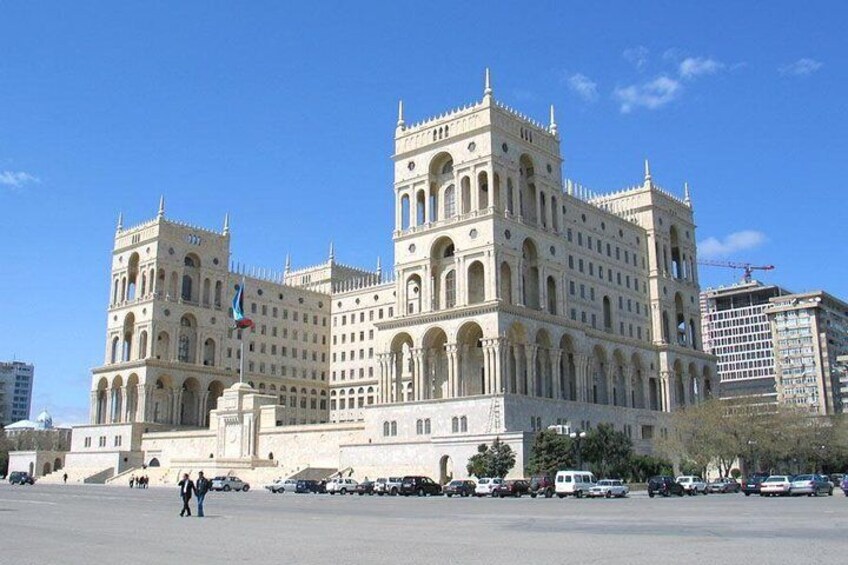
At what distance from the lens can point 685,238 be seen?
334ft

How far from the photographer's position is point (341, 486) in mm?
61625

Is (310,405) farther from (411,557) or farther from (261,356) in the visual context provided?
(411,557)

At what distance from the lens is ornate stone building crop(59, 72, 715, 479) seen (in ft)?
239

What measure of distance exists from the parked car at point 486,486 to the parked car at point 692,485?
12.8m

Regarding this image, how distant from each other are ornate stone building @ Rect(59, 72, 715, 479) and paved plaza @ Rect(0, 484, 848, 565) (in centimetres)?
3651

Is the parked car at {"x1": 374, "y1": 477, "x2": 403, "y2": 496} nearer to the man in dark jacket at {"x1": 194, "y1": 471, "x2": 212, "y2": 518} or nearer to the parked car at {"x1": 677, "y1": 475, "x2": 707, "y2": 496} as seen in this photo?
the parked car at {"x1": 677, "y1": 475, "x2": 707, "y2": 496}

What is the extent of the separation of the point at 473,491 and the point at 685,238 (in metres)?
56.7

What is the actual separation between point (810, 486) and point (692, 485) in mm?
9787

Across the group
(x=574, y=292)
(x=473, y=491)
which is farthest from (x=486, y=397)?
(x=574, y=292)

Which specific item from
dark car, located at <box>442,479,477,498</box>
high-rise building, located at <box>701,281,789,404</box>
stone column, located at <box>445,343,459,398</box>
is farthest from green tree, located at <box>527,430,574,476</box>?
high-rise building, located at <box>701,281,789,404</box>

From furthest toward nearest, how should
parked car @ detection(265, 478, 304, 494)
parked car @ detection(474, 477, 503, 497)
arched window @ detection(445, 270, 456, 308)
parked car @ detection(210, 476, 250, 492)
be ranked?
arched window @ detection(445, 270, 456, 308), parked car @ detection(210, 476, 250, 492), parked car @ detection(265, 478, 304, 494), parked car @ detection(474, 477, 503, 497)

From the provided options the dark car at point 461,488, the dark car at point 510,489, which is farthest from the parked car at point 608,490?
the dark car at point 461,488

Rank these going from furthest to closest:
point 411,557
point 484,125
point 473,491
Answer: point 484,125
point 473,491
point 411,557

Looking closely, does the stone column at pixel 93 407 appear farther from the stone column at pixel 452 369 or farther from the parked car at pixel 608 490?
the parked car at pixel 608 490
